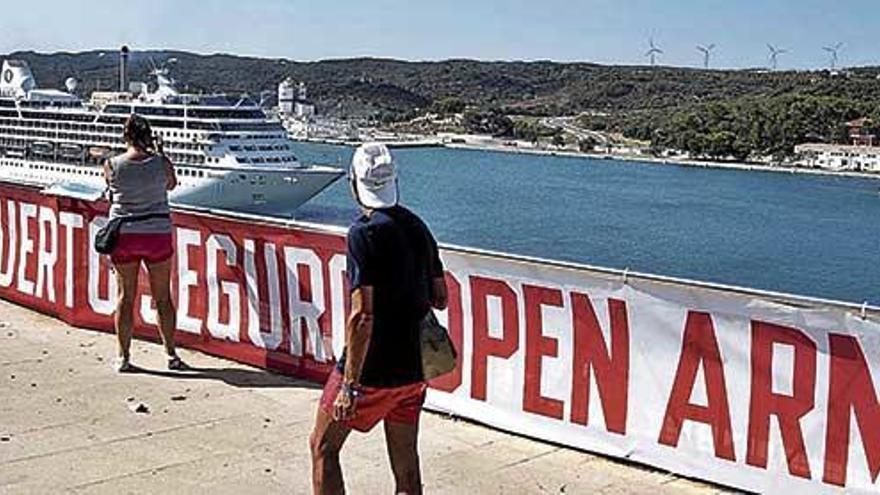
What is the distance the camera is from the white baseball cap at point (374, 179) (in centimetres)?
363

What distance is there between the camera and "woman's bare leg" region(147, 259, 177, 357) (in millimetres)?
6695

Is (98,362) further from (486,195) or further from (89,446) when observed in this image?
(486,195)

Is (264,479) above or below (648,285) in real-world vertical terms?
below

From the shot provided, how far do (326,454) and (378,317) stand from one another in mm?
495

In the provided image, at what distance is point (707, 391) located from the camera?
4.92m

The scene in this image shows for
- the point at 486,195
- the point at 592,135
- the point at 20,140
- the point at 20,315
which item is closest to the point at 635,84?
the point at 592,135

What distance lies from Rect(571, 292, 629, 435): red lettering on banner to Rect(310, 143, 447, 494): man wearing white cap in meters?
1.64

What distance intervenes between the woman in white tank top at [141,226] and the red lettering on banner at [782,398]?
3.40 meters

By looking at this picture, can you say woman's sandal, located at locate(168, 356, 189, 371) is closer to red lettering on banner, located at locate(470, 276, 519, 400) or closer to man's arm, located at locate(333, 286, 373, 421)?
red lettering on banner, located at locate(470, 276, 519, 400)

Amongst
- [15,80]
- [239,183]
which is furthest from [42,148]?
[239,183]

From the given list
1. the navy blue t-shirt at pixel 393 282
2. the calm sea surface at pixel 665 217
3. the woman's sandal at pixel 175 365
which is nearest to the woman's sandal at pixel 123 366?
the woman's sandal at pixel 175 365

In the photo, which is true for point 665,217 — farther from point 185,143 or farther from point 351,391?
point 351,391

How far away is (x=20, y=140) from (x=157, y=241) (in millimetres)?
70826

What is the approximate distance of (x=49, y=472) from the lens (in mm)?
4824
